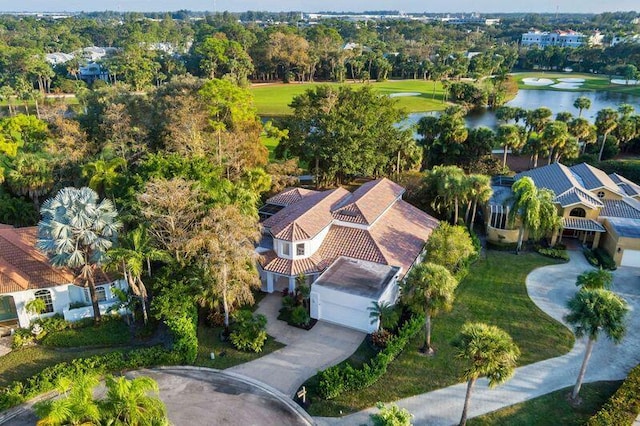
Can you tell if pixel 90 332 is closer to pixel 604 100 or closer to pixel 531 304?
pixel 531 304

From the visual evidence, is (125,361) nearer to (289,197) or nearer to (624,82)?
(289,197)

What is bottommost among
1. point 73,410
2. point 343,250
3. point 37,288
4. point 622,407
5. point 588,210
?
point 622,407

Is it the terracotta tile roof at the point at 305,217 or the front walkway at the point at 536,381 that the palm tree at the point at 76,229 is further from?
the front walkway at the point at 536,381

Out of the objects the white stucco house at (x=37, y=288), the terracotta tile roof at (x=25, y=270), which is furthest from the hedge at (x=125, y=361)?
the terracotta tile roof at (x=25, y=270)

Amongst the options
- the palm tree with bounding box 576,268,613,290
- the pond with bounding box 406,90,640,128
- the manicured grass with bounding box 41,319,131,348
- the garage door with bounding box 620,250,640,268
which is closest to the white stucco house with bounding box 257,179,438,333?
the manicured grass with bounding box 41,319,131,348

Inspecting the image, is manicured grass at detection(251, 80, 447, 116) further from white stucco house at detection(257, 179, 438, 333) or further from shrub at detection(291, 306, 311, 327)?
shrub at detection(291, 306, 311, 327)

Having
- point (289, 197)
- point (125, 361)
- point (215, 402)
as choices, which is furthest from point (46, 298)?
point (289, 197)
